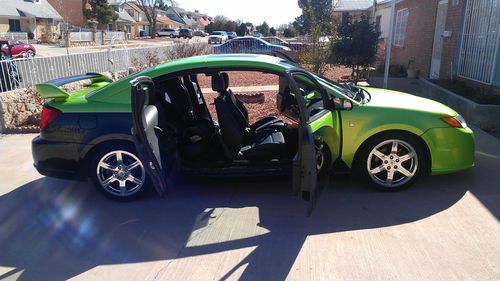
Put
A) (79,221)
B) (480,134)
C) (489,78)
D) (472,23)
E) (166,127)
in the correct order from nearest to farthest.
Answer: (79,221) < (166,127) < (480,134) < (489,78) < (472,23)

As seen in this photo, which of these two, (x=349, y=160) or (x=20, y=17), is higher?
(x=20, y=17)

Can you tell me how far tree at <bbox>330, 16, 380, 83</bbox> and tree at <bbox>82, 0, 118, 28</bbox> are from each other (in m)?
57.0

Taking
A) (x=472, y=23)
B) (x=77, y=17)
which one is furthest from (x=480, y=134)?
(x=77, y=17)

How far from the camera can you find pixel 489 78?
8.73 m

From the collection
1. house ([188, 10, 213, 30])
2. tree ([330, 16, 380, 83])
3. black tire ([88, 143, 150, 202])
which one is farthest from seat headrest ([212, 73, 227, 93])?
house ([188, 10, 213, 30])

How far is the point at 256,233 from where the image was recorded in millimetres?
3891

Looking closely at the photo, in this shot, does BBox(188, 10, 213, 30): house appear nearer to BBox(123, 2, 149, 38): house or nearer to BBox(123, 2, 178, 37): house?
BBox(123, 2, 178, 37): house

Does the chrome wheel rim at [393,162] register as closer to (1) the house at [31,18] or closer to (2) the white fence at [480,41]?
(2) the white fence at [480,41]

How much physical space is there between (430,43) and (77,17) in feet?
204

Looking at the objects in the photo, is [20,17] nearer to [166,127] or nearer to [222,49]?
[222,49]

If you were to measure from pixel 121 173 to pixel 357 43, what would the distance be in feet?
32.7

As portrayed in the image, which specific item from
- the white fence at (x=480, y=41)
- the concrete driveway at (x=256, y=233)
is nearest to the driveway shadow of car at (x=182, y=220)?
the concrete driveway at (x=256, y=233)

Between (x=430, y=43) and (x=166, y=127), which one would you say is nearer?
(x=166, y=127)

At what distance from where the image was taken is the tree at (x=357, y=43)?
12.7 metres
